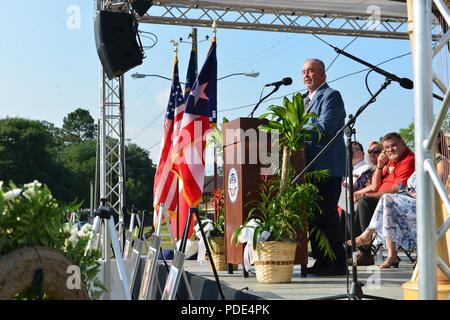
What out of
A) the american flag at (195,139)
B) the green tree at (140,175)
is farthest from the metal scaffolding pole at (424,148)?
the green tree at (140,175)

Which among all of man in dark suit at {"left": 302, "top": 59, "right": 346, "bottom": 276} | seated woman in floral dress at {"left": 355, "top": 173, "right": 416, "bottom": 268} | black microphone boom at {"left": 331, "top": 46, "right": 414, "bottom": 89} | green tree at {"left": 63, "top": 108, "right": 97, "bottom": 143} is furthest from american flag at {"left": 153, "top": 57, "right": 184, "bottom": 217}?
green tree at {"left": 63, "top": 108, "right": 97, "bottom": 143}

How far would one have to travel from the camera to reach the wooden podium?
170 inches

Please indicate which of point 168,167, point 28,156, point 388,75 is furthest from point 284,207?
point 28,156

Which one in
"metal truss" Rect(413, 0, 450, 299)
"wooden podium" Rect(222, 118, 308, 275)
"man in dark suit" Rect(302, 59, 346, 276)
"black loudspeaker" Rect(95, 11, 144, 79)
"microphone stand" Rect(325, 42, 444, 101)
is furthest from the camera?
"black loudspeaker" Rect(95, 11, 144, 79)

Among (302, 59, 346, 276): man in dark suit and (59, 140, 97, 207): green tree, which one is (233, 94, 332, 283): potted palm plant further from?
(59, 140, 97, 207): green tree

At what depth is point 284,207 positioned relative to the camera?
4.16 m

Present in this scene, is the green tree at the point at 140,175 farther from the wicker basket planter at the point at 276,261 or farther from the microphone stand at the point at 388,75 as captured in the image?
the microphone stand at the point at 388,75

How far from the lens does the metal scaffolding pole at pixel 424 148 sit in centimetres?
Answer: 207

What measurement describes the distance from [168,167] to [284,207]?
38.4 inches

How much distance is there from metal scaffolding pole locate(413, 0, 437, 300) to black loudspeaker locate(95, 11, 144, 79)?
422 centimetres

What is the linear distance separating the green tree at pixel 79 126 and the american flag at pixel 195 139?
6198cm

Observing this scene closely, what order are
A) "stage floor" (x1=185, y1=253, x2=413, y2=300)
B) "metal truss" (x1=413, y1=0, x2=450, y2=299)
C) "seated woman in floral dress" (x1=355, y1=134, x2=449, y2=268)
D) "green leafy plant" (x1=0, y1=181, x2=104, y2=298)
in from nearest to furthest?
"green leafy plant" (x1=0, y1=181, x2=104, y2=298), "metal truss" (x1=413, y1=0, x2=450, y2=299), "stage floor" (x1=185, y1=253, x2=413, y2=300), "seated woman in floral dress" (x1=355, y1=134, x2=449, y2=268)

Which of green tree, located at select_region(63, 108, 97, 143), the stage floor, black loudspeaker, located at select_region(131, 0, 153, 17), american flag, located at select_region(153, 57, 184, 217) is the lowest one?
the stage floor

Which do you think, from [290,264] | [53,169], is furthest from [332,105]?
[53,169]
